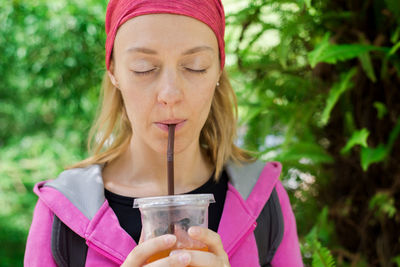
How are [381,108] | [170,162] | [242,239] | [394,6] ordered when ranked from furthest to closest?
[381,108], [394,6], [242,239], [170,162]

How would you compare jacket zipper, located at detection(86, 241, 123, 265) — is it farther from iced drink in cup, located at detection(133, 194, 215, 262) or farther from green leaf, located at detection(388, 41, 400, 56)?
green leaf, located at detection(388, 41, 400, 56)

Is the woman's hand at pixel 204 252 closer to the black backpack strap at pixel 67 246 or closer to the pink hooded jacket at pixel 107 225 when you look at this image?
the pink hooded jacket at pixel 107 225

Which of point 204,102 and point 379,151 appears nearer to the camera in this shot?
point 204,102

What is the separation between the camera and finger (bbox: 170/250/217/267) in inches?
45.1

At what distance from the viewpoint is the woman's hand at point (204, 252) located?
45.1 inches

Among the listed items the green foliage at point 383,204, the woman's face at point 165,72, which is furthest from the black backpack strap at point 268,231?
the green foliage at point 383,204

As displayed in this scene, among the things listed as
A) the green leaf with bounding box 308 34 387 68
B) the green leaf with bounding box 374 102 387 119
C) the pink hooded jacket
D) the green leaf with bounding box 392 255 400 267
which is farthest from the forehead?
the green leaf with bounding box 392 255 400 267

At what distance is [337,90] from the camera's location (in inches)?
85.9

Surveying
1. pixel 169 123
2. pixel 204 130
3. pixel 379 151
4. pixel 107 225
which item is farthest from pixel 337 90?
pixel 107 225

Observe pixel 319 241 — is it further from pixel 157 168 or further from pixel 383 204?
pixel 157 168

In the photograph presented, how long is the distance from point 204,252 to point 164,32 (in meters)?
0.63

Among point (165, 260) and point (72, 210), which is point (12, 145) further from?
point (165, 260)

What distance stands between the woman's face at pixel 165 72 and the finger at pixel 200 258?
0.41m

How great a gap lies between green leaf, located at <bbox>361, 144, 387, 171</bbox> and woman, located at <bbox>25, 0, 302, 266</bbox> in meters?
0.55
